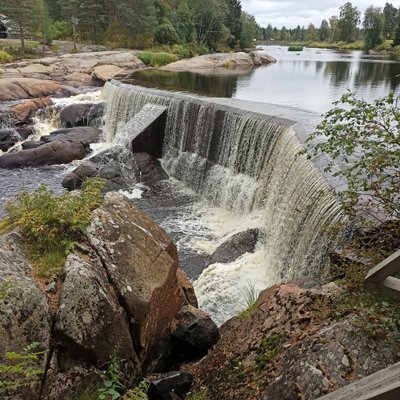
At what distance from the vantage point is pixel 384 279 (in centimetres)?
344

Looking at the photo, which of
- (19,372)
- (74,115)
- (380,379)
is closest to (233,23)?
(74,115)

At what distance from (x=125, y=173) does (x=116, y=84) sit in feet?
31.2

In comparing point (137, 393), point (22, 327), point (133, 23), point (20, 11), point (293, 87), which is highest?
point (133, 23)

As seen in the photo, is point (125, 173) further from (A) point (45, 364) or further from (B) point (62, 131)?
(A) point (45, 364)

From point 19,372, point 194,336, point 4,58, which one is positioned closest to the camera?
point 19,372

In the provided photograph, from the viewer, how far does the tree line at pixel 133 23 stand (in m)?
49.1

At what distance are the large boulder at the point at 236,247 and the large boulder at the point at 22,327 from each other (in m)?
5.58

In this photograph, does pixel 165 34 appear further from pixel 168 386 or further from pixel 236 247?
pixel 168 386

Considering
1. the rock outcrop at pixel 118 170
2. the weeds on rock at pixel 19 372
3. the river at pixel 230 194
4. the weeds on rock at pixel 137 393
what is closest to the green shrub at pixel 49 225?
the weeds on rock at pixel 19 372

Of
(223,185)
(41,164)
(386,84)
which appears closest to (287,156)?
(223,185)

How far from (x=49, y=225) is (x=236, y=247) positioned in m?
5.41

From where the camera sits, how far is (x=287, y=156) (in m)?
10.2

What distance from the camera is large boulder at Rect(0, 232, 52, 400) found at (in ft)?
11.8

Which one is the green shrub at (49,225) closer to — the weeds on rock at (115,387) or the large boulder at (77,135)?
the weeds on rock at (115,387)
